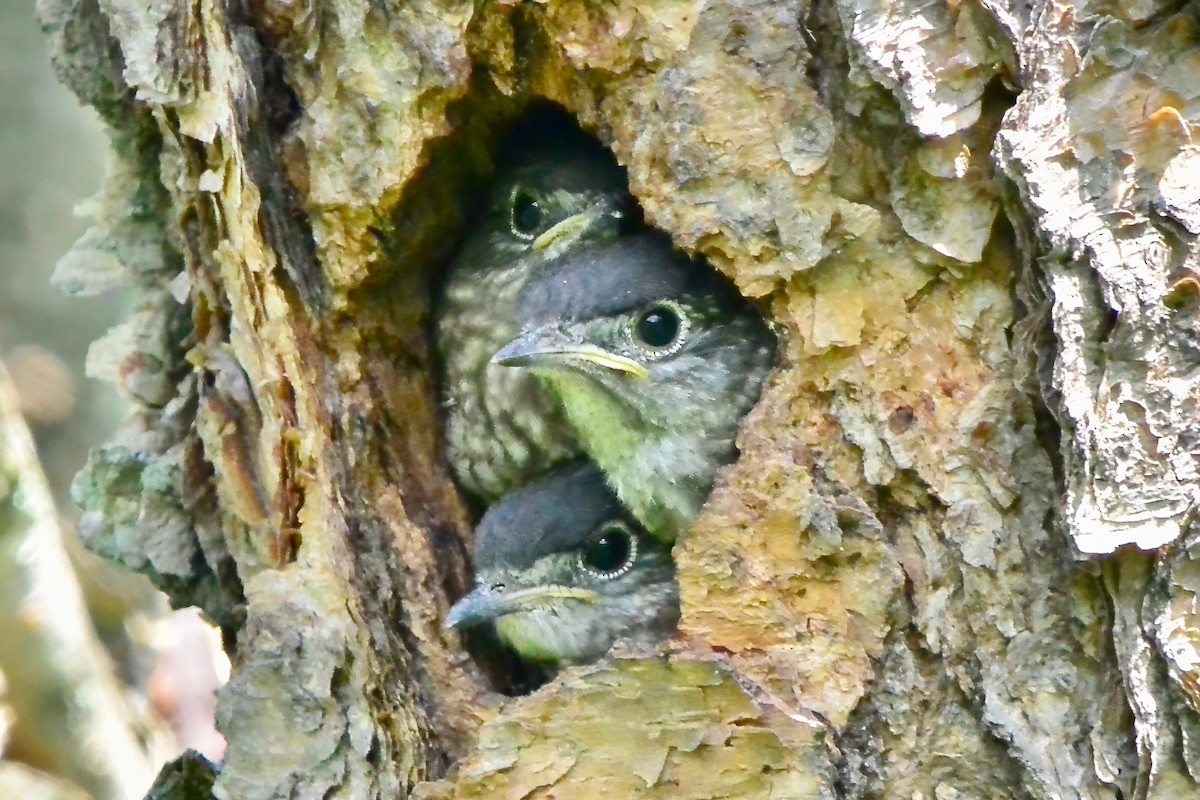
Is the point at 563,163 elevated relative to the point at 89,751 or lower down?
elevated

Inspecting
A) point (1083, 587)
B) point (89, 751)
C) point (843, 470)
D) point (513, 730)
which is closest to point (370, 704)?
point (513, 730)

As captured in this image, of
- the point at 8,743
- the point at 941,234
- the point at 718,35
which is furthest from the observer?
the point at 8,743

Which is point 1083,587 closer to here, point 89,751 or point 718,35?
point 718,35

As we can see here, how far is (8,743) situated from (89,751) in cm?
35

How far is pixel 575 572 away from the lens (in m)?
3.79

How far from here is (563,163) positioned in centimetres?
409

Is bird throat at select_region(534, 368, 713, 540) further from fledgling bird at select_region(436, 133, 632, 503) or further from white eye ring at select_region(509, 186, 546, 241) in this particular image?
white eye ring at select_region(509, 186, 546, 241)

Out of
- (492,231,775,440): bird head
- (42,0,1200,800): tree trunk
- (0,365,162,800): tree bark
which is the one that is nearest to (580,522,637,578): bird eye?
(492,231,775,440): bird head

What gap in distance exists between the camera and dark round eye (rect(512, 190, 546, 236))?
13.5 ft

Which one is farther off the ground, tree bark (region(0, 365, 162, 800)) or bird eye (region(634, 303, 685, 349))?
bird eye (region(634, 303, 685, 349))

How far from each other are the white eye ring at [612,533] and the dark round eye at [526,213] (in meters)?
0.94

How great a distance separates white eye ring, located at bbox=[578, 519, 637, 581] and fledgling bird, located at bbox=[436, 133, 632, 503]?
1.11ft

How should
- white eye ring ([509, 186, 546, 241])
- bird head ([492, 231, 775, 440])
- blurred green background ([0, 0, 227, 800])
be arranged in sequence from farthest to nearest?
1. blurred green background ([0, 0, 227, 800])
2. white eye ring ([509, 186, 546, 241])
3. bird head ([492, 231, 775, 440])

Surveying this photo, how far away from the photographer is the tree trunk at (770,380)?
2580 mm
